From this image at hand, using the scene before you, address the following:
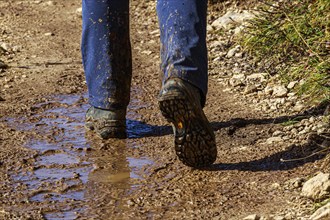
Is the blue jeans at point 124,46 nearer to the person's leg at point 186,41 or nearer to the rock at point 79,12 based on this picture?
the person's leg at point 186,41

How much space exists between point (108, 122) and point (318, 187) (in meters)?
1.18

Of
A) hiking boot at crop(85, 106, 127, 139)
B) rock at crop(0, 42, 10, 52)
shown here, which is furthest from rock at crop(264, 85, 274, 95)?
rock at crop(0, 42, 10, 52)

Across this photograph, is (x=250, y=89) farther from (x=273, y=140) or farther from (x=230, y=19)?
(x=230, y=19)

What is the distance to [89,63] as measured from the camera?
3.72m

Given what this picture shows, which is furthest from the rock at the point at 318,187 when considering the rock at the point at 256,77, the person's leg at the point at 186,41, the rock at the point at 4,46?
the rock at the point at 4,46

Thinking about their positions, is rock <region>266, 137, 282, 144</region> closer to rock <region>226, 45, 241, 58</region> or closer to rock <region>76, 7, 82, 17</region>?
rock <region>226, 45, 241, 58</region>

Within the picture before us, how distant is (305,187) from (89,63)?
118 centimetres

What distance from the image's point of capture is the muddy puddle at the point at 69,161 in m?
3.23

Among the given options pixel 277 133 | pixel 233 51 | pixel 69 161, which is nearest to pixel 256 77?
pixel 233 51

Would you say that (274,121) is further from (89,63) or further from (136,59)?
(136,59)

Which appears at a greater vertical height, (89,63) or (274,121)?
(89,63)

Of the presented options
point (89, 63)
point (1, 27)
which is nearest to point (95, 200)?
point (89, 63)

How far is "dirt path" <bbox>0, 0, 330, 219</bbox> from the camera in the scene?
3.08 meters

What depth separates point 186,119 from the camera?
319 cm
